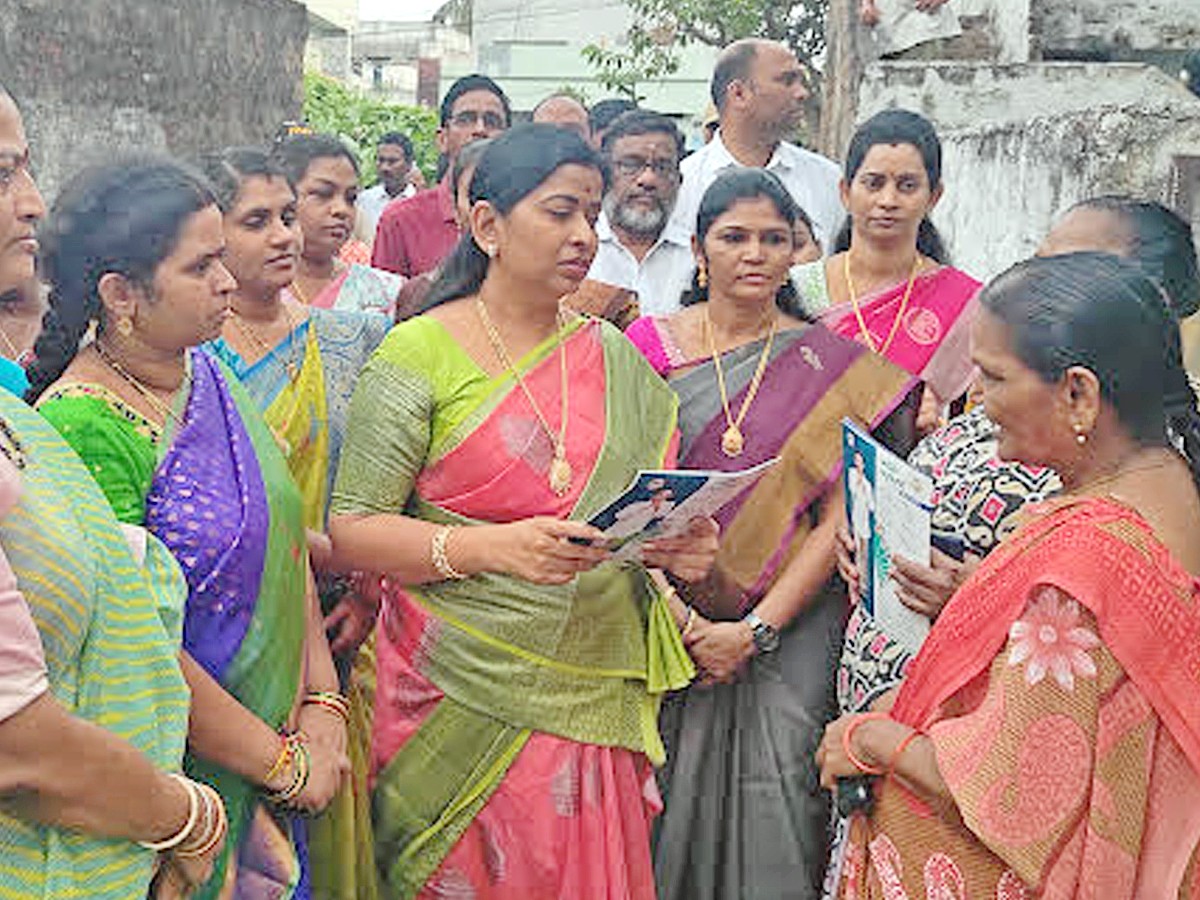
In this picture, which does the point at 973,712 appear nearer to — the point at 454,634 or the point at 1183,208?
the point at 454,634

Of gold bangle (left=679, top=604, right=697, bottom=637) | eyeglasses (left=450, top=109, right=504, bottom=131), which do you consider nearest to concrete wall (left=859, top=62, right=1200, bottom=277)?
eyeglasses (left=450, top=109, right=504, bottom=131)

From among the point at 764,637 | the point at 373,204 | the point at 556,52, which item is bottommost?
the point at 764,637

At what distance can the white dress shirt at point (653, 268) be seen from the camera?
511cm

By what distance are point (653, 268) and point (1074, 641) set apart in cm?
325

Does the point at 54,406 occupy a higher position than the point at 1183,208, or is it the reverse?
the point at 1183,208

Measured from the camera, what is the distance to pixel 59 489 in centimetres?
189

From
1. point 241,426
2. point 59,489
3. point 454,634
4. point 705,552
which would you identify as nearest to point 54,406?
point 241,426

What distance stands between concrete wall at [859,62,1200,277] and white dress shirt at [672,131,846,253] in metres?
0.69

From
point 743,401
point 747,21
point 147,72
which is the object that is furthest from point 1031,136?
point 747,21

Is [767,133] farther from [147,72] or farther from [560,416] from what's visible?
[147,72]

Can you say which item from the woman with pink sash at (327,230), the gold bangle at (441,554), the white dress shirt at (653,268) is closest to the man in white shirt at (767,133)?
the white dress shirt at (653,268)

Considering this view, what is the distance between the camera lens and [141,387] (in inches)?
101

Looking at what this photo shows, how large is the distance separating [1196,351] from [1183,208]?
1.24 meters

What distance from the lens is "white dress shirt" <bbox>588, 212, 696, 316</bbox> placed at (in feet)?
16.8
